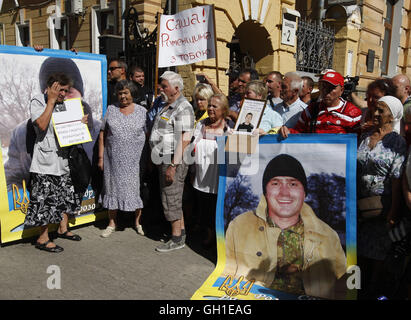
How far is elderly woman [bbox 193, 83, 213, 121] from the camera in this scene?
4340 mm

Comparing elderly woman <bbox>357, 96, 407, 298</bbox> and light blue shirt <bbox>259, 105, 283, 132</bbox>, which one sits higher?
light blue shirt <bbox>259, 105, 283, 132</bbox>

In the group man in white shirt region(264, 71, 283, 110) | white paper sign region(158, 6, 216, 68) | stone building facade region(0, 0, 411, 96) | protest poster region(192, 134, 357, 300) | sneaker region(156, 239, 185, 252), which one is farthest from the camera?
stone building facade region(0, 0, 411, 96)

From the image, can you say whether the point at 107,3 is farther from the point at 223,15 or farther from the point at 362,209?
the point at 362,209

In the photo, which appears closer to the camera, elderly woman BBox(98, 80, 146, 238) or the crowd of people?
the crowd of people

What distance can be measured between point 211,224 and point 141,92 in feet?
7.46

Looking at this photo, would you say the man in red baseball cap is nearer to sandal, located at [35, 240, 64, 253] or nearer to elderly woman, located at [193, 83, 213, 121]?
elderly woman, located at [193, 83, 213, 121]

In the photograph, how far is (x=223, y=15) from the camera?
7891 millimetres

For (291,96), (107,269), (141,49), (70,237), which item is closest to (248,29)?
(141,49)

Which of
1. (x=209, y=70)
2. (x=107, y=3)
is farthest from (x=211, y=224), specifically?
(x=107, y=3)

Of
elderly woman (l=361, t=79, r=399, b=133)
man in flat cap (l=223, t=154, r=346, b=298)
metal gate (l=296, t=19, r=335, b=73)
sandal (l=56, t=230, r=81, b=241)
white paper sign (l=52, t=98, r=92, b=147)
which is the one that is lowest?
sandal (l=56, t=230, r=81, b=241)

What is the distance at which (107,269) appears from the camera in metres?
3.68

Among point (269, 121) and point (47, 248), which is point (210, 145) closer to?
point (269, 121)

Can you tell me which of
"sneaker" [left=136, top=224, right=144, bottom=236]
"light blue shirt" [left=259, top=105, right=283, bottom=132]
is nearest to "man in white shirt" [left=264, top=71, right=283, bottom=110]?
"light blue shirt" [left=259, top=105, right=283, bottom=132]

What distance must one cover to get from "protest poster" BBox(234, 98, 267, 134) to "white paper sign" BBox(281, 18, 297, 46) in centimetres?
656
